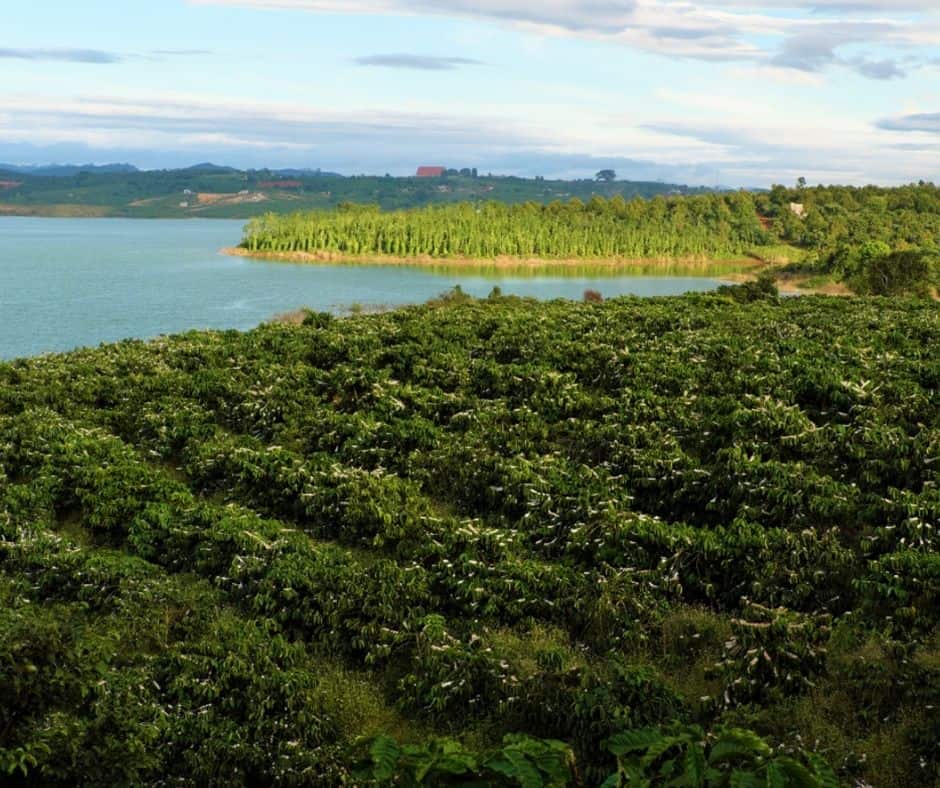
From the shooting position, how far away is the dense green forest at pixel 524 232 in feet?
378

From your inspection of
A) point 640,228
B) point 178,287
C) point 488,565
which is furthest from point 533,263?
point 488,565

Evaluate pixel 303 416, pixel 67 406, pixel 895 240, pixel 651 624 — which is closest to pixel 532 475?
pixel 651 624

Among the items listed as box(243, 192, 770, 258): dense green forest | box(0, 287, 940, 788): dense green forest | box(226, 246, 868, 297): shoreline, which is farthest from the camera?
box(243, 192, 770, 258): dense green forest

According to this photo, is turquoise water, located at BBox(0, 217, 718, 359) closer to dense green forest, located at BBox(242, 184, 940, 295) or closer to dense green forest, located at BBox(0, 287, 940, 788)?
dense green forest, located at BBox(242, 184, 940, 295)

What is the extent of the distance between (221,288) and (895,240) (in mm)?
82269

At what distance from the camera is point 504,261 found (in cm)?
11475

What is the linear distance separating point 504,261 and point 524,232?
7587 mm

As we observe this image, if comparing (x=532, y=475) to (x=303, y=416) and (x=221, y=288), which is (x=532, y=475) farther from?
(x=221, y=288)

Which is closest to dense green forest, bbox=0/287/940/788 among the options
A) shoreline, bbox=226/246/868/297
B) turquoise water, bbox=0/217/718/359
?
turquoise water, bbox=0/217/718/359

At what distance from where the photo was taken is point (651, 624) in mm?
13062

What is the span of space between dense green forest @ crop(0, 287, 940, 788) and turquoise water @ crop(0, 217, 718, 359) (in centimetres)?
A: 3528

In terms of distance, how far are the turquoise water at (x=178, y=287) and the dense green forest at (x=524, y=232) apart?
9.09m

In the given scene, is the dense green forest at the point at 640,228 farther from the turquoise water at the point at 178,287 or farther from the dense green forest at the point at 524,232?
the turquoise water at the point at 178,287

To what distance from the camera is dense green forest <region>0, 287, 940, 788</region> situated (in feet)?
32.4
